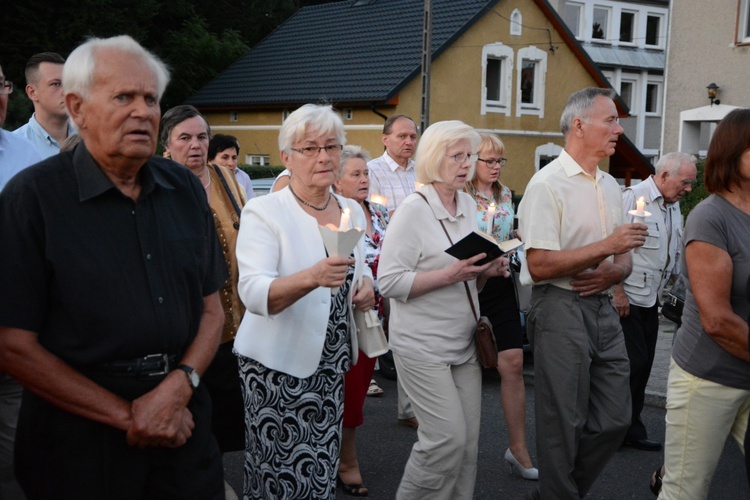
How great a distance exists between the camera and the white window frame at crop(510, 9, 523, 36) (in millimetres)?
30000

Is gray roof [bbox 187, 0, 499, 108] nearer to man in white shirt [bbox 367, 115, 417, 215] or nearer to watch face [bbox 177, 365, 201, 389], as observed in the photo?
man in white shirt [bbox 367, 115, 417, 215]

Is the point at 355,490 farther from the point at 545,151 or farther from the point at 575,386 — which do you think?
the point at 545,151

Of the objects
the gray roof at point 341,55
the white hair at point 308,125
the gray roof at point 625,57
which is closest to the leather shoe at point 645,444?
the white hair at point 308,125

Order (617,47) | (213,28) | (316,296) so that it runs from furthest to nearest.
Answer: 1. (617,47)
2. (213,28)
3. (316,296)

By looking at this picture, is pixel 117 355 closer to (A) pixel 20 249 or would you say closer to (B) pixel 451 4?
(A) pixel 20 249

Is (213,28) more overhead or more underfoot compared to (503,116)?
more overhead

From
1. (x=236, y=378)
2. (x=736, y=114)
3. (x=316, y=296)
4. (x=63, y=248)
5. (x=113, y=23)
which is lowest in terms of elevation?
(x=236, y=378)

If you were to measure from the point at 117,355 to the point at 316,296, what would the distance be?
1344 millimetres

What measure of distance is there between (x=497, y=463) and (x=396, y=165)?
10.0ft

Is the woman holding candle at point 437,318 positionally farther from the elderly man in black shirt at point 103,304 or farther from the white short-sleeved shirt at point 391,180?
the white short-sleeved shirt at point 391,180

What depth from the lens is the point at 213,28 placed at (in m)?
44.4

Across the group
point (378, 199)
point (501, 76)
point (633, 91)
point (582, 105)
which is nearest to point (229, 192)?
point (378, 199)

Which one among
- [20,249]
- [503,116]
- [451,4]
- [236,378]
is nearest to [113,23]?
[451,4]

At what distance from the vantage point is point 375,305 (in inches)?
233
